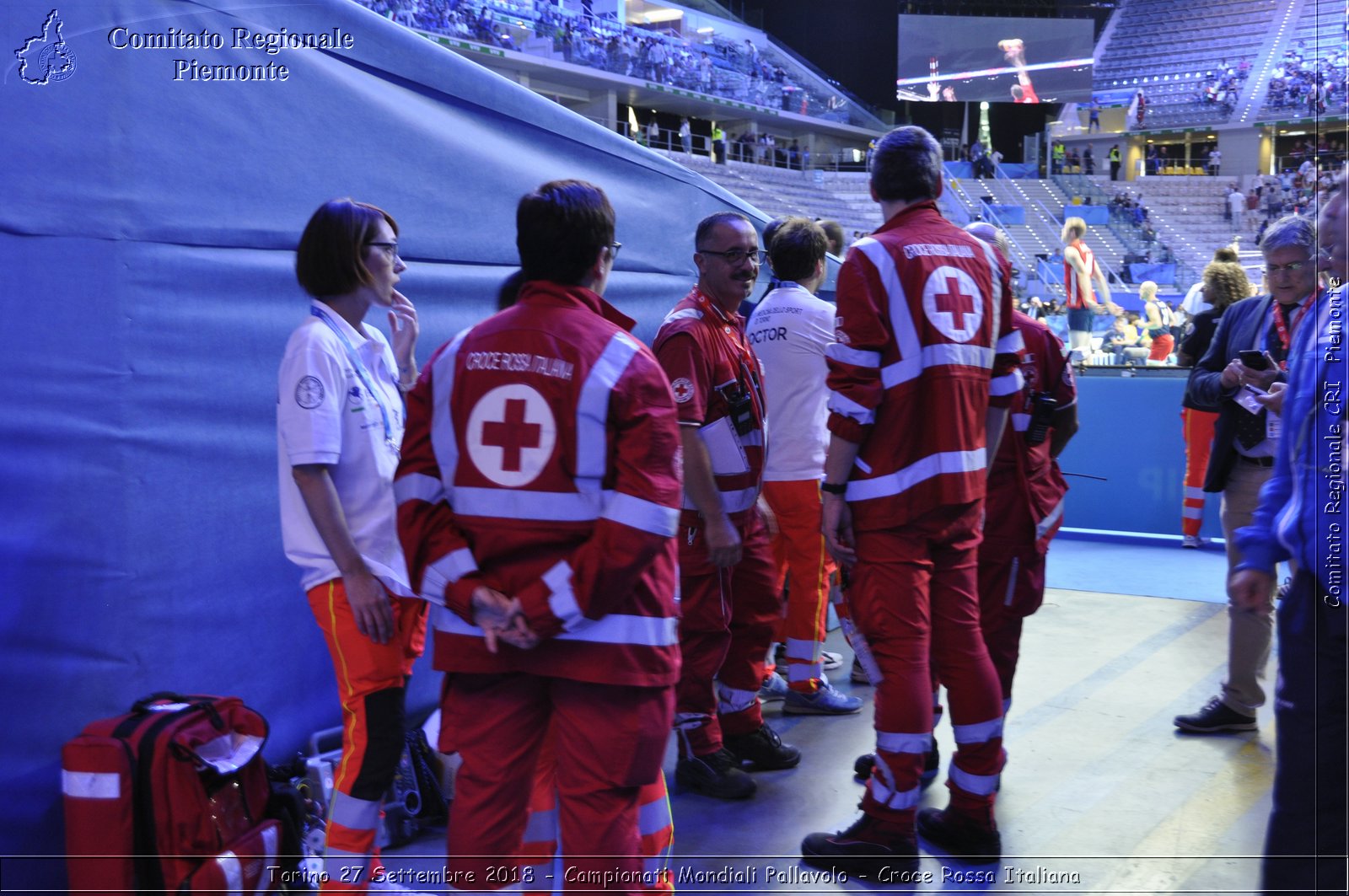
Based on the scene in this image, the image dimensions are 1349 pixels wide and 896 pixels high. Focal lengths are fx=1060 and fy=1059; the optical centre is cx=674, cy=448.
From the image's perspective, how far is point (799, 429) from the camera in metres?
3.90

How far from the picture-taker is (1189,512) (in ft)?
22.0

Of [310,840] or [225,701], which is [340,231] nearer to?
[225,701]

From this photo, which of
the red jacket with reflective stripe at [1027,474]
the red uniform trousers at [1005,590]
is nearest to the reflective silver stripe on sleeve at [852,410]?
the red jacket with reflective stripe at [1027,474]

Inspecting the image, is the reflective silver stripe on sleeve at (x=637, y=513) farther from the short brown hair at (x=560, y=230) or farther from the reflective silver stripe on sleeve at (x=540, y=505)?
the short brown hair at (x=560, y=230)

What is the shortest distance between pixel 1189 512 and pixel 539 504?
5996mm

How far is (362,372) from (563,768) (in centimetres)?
102

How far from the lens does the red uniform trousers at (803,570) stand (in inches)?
154

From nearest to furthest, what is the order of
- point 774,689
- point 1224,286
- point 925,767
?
point 925,767, point 774,689, point 1224,286

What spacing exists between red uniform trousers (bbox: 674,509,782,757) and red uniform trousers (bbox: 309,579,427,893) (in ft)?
3.07

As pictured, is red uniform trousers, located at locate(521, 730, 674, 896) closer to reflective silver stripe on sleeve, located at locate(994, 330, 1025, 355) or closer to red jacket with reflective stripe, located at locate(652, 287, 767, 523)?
red jacket with reflective stripe, located at locate(652, 287, 767, 523)

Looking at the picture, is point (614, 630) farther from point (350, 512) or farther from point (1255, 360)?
point (1255, 360)

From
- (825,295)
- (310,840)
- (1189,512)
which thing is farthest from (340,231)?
(1189,512)

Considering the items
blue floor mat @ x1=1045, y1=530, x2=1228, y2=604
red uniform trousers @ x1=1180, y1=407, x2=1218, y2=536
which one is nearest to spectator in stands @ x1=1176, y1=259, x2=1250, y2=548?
red uniform trousers @ x1=1180, y1=407, x2=1218, y2=536

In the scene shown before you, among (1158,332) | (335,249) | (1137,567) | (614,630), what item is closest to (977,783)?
(614,630)
